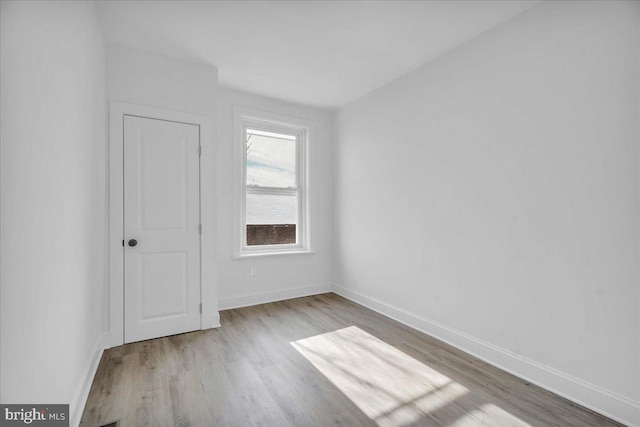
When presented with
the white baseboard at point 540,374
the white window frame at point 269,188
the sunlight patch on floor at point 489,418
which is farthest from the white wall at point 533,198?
the white window frame at point 269,188

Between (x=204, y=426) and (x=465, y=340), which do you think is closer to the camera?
(x=204, y=426)

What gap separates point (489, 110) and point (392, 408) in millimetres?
2313

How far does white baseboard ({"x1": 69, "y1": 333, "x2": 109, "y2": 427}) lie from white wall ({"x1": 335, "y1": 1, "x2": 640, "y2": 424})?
2741 millimetres

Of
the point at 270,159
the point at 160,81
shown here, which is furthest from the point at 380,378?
the point at 160,81

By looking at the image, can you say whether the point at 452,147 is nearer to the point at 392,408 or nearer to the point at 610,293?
the point at 610,293

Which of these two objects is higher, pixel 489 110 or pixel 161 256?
pixel 489 110

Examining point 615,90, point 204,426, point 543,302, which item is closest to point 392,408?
point 204,426

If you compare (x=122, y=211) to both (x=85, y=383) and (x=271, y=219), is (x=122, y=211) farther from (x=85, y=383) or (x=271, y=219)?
(x=271, y=219)

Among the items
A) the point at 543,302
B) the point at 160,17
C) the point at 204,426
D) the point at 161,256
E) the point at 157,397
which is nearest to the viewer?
the point at 204,426

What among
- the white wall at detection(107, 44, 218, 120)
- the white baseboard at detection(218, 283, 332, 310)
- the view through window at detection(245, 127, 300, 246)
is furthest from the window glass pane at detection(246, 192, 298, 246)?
the white wall at detection(107, 44, 218, 120)

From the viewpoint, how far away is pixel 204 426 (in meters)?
1.74

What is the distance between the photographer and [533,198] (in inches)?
87.7

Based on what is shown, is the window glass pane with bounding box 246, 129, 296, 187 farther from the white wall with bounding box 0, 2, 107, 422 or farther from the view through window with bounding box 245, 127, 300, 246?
the white wall with bounding box 0, 2, 107, 422

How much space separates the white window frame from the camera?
3.84 m
